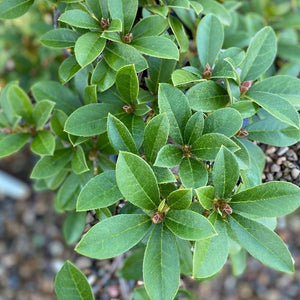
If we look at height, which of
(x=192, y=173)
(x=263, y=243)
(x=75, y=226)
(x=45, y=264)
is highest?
(x=192, y=173)

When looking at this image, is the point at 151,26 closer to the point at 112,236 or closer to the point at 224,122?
the point at 224,122

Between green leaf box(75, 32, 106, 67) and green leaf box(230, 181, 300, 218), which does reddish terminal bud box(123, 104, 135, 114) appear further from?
green leaf box(230, 181, 300, 218)

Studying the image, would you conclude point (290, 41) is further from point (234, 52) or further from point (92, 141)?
point (92, 141)

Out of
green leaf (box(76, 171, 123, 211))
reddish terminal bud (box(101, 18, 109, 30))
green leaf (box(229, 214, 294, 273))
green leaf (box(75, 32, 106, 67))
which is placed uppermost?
reddish terminal bud (box(101, 18, 109, 30))

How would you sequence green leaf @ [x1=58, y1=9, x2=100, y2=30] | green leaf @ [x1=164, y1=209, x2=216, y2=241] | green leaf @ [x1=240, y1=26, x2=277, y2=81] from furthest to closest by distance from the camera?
green leaf @ [x1=240, y1=26, x2=277, y2=81]
green leaf @ [x1=58, y1=9, x2=100, y2=30]
green leaf @ [x1=164, y1=209, x2=216, y2=241]

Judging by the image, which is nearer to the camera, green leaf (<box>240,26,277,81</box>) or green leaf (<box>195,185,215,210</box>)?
green leaf (<box>195,185,215,210</box>)

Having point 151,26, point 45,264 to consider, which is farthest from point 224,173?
point 45,264

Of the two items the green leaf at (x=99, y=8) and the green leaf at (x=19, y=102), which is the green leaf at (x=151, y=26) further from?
the green leaf at (x=19, y=102)

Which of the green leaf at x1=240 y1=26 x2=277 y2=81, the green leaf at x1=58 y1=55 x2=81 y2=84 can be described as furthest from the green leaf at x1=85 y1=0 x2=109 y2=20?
the green leaf at x1=240 y1=26 x2=277 y2=81
